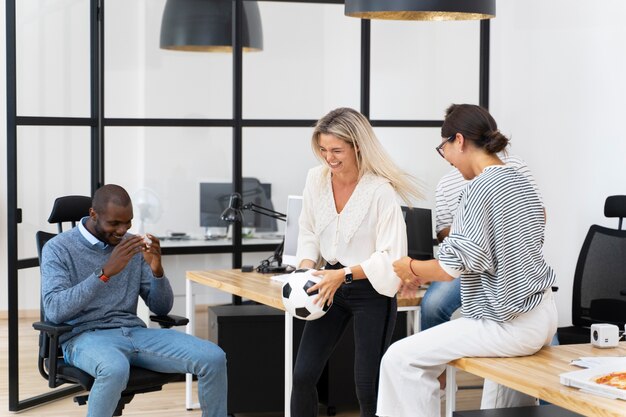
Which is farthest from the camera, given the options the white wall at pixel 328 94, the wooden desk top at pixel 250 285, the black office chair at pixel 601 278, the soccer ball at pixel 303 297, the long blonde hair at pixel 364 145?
the white wall at pixel 328 94

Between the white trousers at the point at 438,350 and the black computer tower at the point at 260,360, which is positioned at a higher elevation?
the white trousers at the point at 438,350

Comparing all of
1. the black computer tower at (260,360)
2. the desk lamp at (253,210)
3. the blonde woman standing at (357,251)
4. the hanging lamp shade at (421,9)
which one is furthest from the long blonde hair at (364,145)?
the desk lamp at (253,210)

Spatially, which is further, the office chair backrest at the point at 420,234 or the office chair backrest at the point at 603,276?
the office chair backrest at the point at 420,234

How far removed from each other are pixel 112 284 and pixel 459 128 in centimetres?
161

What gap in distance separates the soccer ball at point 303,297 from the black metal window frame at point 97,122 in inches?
88.9

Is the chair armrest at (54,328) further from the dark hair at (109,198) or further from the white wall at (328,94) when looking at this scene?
the white wall at (328,94)

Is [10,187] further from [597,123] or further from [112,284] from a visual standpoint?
[597,123]

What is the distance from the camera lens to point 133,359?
3.86 m

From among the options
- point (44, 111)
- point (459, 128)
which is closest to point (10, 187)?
point (44, 111)

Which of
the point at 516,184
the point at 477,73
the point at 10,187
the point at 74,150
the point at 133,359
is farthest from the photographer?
the point at 477,73

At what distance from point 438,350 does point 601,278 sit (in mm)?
2224

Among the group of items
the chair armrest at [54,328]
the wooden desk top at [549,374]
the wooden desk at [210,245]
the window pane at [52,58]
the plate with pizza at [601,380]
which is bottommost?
the chair armrest at [54,328]

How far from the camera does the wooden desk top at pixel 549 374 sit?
99.5 inches

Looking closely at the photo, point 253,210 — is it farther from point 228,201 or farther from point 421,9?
point 421,9
